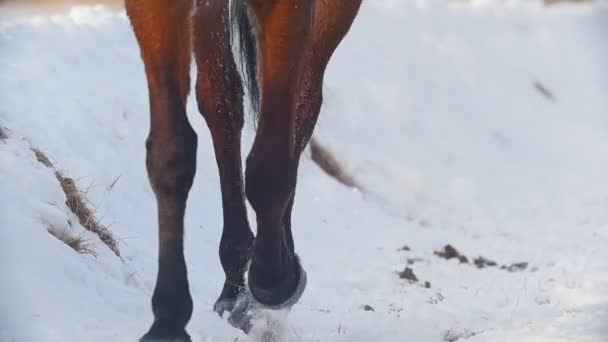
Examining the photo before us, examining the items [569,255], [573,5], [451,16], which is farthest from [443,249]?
[573,5]

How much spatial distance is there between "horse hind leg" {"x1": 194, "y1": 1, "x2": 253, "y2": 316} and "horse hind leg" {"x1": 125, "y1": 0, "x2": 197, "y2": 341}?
76 centimetres

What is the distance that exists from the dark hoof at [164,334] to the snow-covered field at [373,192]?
9 cm

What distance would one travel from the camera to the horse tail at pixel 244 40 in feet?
14.9

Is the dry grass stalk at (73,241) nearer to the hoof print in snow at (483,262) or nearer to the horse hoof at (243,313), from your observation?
the horse hoof at (243,313)

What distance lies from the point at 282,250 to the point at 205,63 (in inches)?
41.2

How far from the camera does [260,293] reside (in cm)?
376

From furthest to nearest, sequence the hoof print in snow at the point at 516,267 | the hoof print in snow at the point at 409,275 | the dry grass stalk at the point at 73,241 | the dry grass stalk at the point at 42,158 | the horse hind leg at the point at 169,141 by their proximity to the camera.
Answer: the hoof print in snow at the point at 516,267 < the hoof print in snow at the point at 409,275 < the dry grass stalk at the point at 42,158 < the dry grass stalk at the point at 73,241 < the horse hind leg at the point at 169,141

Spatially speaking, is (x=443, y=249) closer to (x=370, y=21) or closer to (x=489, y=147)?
(x=489, y=147)

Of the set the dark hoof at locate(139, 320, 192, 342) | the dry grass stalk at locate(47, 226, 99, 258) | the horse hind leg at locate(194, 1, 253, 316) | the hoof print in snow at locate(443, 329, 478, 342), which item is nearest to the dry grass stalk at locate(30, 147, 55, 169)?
the dry grass stalk at locate(47, 226, 99, 258)

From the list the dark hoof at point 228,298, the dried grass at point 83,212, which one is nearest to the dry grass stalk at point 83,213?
the dried grass at point 83,212

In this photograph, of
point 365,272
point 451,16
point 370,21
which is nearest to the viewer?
point 365,272

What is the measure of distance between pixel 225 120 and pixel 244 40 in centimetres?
38

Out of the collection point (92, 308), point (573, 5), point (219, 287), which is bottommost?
point (573, 5)

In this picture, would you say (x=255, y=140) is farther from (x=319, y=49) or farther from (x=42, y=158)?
(x=42, y=158)
